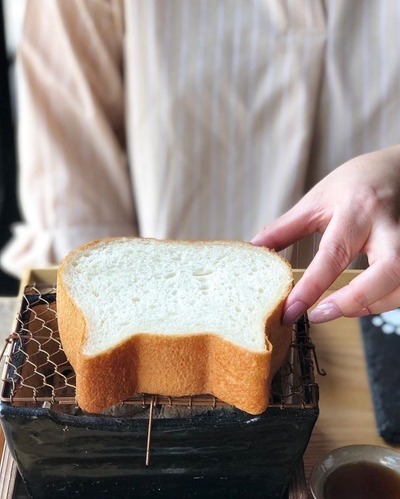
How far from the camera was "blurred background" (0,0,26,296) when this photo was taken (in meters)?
1.49

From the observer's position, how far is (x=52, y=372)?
625 millimetres

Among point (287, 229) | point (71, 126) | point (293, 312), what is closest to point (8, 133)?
point (71, 126)

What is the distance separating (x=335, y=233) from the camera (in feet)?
2.21

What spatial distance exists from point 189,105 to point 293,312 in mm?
599

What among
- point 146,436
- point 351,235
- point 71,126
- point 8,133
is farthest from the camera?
point 8,133

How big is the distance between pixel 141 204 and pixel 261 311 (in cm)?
61

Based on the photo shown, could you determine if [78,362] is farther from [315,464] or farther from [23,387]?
[315,464]

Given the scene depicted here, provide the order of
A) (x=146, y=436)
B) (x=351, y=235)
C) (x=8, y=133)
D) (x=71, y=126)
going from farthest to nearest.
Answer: (x=8, y=133) → (x=71, y=126) → (x=351, y=235) → (x=146, y=436)

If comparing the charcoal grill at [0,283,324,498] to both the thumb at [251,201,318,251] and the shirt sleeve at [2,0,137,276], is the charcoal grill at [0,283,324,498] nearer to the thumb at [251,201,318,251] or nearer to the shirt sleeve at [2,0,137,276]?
the thumb at [251,201,318,251]

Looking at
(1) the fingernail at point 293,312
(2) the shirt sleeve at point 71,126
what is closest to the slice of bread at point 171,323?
(1) the fingernail at point 293,312

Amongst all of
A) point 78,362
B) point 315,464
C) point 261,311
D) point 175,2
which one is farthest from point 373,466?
point 175,2

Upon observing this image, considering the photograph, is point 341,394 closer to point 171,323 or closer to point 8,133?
point 171,323

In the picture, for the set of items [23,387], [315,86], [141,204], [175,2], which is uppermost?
[175,2]

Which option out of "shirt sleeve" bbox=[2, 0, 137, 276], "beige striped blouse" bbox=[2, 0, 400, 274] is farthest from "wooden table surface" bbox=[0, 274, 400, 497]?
"shirt sleeve" bbox=[2, 0, 137, 276]
